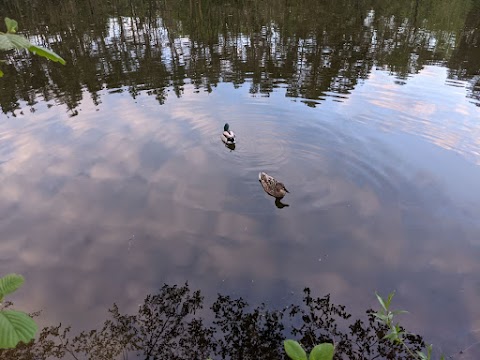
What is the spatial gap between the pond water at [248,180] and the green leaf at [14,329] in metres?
4.76

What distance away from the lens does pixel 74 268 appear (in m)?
6.75

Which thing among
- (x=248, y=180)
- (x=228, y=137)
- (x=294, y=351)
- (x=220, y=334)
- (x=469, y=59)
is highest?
(x=294, y=351)

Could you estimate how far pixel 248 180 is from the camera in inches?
362

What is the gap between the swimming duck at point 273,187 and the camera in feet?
A: 27.2

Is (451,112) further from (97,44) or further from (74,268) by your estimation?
(97,44)

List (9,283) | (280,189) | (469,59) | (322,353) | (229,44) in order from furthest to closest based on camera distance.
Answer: (229,44), (469,59), (280,189), (322,353), (9,283)

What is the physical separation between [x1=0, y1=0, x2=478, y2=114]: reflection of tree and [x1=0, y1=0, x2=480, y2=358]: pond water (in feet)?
Result: 0.73

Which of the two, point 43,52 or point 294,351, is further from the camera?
point 294,351

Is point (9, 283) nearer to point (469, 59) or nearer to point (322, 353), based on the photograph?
point (322, 353)

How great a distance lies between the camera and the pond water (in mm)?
6465

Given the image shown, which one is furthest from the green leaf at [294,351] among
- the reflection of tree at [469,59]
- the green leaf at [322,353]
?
the reflection of tree at [469,59]

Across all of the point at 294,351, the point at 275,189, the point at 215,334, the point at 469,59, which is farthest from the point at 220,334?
the point at 469,59

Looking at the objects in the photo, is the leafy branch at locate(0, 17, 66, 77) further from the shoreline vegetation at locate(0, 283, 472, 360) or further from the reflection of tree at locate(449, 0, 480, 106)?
the reflection of tree at locate(449, 0, 480, 106)

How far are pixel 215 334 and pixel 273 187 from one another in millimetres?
3877
